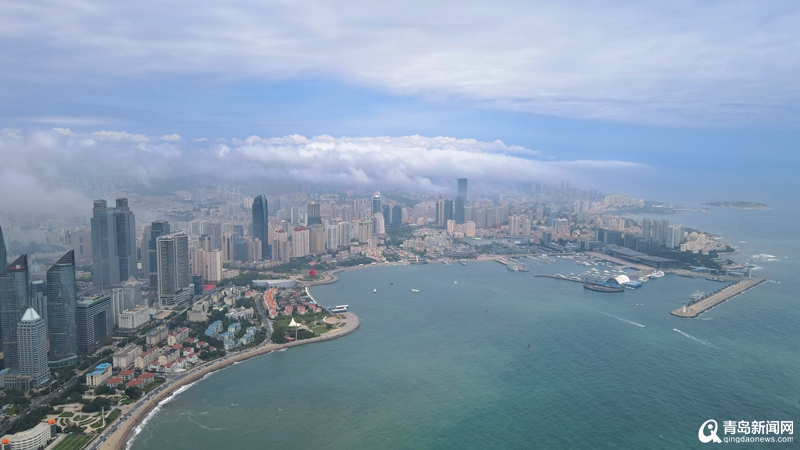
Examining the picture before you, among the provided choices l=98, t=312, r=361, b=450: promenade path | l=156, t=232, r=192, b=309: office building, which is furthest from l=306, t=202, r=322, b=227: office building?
l=98, t=312, r=361, b=450: promenade path

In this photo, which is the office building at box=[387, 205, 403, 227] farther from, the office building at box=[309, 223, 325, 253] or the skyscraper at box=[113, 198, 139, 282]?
the skyscraper at box=[113, 198, 139, 282]

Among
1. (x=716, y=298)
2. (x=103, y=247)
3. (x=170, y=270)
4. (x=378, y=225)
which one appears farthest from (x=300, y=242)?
(x=716, y=298)

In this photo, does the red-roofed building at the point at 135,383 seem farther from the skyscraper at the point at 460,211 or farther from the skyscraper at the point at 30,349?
the skyscraper at the point at 460,211

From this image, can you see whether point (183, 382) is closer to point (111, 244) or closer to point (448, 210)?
point (111, 244)

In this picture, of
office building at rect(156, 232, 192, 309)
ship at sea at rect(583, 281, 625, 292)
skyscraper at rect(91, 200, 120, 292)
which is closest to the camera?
office building at rect(156, 232, 192, 309)

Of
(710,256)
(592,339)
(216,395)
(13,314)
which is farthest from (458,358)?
(710,256)

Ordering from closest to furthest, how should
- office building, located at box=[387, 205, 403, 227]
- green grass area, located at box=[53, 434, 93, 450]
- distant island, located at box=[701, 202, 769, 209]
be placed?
green grass area, located at box=[53, 434, 93, 450], office building, located at box=[387, 205, 403, 227], distant island, located at box=[701, 202, 769, 209]

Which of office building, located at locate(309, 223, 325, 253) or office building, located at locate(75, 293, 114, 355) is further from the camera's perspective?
office building, located at locate(309, 223, 325, 253)

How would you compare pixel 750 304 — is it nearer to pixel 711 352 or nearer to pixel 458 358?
pixel 711 352
